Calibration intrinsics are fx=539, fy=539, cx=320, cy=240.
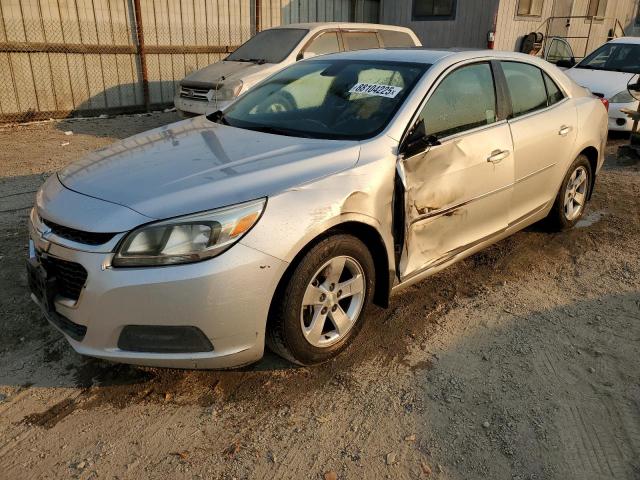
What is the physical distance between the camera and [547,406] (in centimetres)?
268

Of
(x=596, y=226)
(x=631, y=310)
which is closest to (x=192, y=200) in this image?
(x=631, y=310)

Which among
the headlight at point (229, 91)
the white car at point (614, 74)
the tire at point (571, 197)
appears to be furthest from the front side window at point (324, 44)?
the tire at point (571, 197)

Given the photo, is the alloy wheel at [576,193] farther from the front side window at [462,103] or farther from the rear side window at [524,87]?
the front side window at [462,103]

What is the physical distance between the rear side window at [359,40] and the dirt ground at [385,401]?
240 inches

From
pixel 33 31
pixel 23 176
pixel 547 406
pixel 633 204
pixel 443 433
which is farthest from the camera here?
pixel 33 31

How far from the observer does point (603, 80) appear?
884 centimetres

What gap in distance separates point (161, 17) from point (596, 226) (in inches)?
344

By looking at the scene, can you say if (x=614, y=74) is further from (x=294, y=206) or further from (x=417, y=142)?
(x=294, y=206)

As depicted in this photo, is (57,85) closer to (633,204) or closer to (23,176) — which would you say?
(23,176)

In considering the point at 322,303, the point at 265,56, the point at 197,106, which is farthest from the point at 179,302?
the point at 265,56

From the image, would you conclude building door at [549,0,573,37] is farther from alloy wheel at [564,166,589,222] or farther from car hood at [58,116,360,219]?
car hood at [58,116,360,219]

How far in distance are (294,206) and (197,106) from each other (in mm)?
6140

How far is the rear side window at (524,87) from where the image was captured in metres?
3.97

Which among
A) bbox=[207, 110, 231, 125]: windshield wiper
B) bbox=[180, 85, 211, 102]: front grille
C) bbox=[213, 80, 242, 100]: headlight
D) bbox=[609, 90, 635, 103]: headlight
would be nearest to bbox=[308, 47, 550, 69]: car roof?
bbox=[207, 110, 231, 125]: windshield wiper
